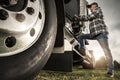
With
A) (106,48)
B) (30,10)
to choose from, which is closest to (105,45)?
(106,48)

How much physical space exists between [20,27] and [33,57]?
253mm

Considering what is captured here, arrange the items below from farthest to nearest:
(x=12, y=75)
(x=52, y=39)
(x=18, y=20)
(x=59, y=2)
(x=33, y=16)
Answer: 1. (x=59, y=2)
2. (x=52, y=39)
3. (x=33, y=16)
4. (x=18, y=20)
5. (x=12, y=75)

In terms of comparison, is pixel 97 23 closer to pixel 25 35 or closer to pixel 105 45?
pixel 105 45

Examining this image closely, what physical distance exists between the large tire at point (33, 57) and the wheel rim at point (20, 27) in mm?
43

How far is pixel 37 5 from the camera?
2330 millimetres

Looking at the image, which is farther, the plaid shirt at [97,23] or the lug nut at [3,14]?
the plaid shirt at [97,23]

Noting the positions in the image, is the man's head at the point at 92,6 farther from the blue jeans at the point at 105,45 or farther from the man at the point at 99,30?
the blue jeans at the point at 105,45

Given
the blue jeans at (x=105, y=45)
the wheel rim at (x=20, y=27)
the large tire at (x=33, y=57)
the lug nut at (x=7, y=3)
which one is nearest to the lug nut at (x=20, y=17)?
the wheel rim at (x=20, y=27)

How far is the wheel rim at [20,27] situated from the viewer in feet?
6.55

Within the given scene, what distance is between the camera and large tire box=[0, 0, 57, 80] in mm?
1914

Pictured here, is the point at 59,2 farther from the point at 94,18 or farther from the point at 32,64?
the point at 94,18

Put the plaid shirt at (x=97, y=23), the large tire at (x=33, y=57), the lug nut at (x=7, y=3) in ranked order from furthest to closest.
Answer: the plaid shirt at (x=97, y=23), the lug nut at (x=7, y=3), the large tire at (x=33, y=57)

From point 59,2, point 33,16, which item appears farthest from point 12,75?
point 59,2

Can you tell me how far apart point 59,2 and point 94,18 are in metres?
3.92
